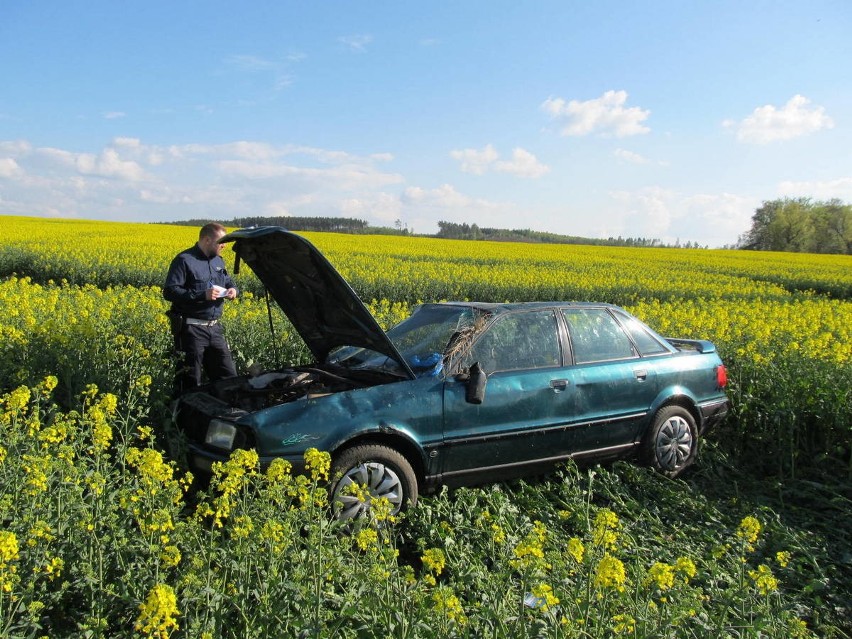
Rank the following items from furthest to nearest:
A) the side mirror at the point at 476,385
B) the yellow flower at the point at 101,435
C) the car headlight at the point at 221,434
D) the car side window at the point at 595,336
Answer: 1. the car side window at the point at 595,336
2. the side mirror at the point at 476,385
3. the car headlight at the point at 221,434
4. the yellow flower at the point at 101,435

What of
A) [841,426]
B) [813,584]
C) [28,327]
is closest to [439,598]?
[813,584]

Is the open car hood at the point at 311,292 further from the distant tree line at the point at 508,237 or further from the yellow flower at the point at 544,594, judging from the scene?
the distant tree line at the point at 508,237

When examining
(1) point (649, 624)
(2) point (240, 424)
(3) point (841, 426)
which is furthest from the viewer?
(3) point (841, 426)

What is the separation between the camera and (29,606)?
2459 millimetres

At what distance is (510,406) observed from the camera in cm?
471

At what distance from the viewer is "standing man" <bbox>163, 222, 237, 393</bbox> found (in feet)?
19.6

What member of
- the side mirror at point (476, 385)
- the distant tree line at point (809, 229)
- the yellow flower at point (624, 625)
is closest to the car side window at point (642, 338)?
the side mirror at point (476, 385)

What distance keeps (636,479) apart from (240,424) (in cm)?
323

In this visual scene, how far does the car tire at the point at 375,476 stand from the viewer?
4.01 meters

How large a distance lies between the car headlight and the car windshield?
122 centimetres

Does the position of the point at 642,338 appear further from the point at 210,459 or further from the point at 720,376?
the point at 210,459

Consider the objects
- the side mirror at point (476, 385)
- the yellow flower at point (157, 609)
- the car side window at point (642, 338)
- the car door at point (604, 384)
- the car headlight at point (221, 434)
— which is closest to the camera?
the yellow flower at point (157, 609)

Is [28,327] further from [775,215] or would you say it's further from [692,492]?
[775,215]

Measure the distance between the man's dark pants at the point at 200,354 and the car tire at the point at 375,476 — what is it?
2.55m
